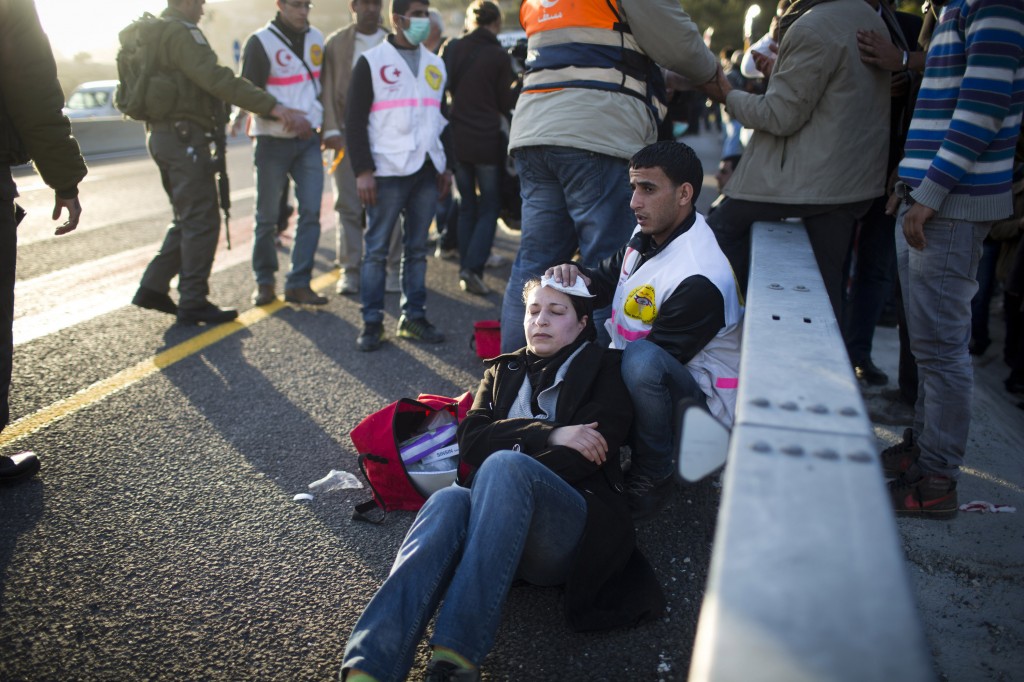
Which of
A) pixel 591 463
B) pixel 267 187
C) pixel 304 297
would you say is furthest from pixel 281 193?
pixel 591 463

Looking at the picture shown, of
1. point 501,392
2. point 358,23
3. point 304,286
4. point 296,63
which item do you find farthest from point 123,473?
point 358,23

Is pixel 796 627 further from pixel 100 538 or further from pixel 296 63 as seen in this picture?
pixel 296 63

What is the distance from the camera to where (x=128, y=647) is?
7.89 feet

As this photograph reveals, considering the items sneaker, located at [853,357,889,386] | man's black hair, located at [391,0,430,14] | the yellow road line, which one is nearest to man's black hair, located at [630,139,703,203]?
sneaker, located at [853,357,889,386]

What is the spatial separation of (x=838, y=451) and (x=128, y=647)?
7.01ft

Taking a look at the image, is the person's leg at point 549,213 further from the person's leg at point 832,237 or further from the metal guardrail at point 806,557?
the metal guardrail at point 806,557

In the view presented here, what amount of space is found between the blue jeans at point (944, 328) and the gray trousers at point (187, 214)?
14.1 feet

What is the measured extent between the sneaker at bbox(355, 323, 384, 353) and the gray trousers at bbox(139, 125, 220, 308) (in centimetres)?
127

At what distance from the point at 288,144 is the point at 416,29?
1414mm

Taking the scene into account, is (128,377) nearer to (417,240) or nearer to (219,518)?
(219,518)

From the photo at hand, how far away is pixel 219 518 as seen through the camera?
3.14 metres

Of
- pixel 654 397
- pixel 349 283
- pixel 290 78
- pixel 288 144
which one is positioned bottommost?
pixel 349 283

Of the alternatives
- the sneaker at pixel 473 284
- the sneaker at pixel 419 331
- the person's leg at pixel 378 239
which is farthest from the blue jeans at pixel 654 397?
the sneaker at pixel 473 284

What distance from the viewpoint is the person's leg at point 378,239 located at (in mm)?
5082
